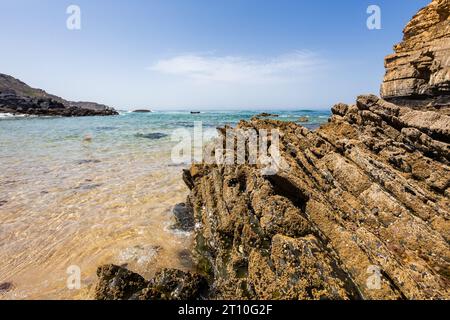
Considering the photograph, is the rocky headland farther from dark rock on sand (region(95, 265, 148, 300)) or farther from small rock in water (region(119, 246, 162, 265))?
small rock in water (region(119, 246, 162, 265))

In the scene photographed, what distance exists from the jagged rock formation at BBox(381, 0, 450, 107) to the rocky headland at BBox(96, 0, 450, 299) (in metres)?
0.09

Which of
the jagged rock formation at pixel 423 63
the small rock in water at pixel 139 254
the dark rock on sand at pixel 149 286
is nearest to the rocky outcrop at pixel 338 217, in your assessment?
the dark rock on sand at pixel 149 286

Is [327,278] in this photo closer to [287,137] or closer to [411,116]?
[287,137]

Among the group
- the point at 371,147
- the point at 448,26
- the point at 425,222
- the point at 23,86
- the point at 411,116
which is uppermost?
the point at 23,86

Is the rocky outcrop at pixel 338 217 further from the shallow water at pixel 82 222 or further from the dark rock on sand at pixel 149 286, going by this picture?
the shallow water at pixel 82 222

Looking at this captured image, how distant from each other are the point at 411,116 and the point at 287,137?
393 cm

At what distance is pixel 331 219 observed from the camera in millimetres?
5258

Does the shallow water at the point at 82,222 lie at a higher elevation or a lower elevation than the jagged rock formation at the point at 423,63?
lower

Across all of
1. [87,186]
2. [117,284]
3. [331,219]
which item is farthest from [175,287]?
[87,186]

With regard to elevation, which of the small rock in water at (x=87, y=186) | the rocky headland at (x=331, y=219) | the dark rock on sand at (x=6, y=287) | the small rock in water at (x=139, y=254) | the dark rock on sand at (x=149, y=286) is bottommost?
the dark rock on sand at (x=6, y=287)

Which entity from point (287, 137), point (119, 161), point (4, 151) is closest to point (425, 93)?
point (287, 137)

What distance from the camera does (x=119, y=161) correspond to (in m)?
16.9

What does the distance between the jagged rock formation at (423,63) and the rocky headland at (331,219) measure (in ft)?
0.30

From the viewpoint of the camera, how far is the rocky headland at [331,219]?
164 inches
